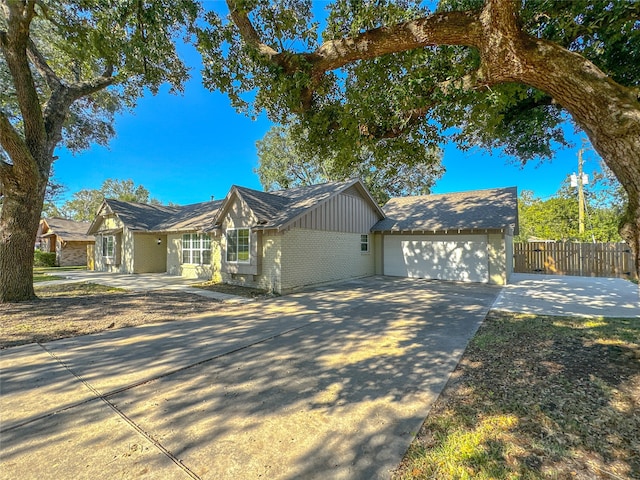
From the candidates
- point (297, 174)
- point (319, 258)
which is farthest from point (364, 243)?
point (297, 174)

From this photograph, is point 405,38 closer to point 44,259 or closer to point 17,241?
point 17,241

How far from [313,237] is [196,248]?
663 centimetres

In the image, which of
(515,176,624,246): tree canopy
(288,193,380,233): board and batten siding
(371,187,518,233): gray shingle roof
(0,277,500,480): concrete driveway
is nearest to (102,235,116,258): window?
(288,193,380,233): board and batten siding

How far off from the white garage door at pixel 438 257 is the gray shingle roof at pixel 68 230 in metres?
22.7

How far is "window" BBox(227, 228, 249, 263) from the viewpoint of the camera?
37.8 feet

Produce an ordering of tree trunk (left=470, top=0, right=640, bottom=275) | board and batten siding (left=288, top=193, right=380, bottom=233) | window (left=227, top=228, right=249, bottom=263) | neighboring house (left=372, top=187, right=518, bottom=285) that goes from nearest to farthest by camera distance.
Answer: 1. tree trunk (left=470, top=0, right=640, bottom=275)
2. window (left=227, top=228, right=249, bottom=263)
3. board and batten siding (left=288, top=193, right=380, bottom=233)
4. neighboring house (left=372, top=187, right=518, bottom=285)

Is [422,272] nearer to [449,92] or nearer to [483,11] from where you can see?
[449,92]

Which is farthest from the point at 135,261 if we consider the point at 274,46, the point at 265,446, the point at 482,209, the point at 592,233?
the point at 592,233

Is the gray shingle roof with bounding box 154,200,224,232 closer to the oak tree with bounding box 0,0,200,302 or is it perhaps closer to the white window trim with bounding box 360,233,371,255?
the oak tree with bounding box 0,0,200,302

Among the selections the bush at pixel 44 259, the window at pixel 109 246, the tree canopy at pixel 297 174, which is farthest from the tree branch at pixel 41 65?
the bush at pixel 44 259

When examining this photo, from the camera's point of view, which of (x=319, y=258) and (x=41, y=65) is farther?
(x=319, y=258)

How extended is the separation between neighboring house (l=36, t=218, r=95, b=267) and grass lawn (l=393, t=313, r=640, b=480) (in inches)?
1071

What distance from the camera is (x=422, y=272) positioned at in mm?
14664

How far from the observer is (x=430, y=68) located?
18.7ft
